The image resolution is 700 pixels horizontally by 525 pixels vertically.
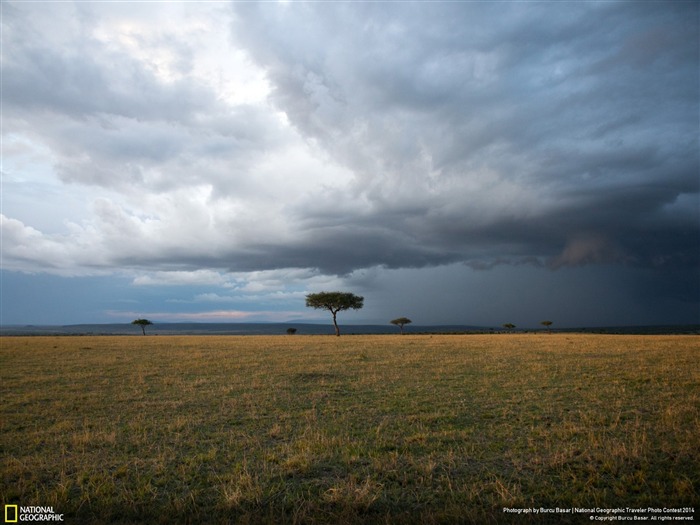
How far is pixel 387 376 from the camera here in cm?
2312

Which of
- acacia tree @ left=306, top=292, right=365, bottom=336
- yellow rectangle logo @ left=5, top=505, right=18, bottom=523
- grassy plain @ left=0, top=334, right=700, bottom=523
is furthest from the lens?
acacia tree @ left=306, top=292, right=365, bottom=336

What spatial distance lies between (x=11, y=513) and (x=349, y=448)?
23.3ft

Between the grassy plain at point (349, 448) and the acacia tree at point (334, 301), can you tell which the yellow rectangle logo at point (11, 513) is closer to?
the grassy plain at point (349, 448)

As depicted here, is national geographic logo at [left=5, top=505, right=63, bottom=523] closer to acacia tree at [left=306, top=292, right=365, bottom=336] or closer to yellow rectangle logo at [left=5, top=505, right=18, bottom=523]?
yellow rectangle logo at [left=5, top=505, right=18, bottom=523]

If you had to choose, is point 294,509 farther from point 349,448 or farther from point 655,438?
point 655,438

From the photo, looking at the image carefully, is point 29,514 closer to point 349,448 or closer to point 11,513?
point 11,513

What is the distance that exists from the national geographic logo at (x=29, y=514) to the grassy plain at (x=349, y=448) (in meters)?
0.17

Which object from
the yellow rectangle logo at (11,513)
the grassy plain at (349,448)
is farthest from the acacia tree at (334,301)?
the yellow rectangle logo at (11,513)

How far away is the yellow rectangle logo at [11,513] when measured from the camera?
24.0 ft

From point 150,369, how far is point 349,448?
72.8 ft

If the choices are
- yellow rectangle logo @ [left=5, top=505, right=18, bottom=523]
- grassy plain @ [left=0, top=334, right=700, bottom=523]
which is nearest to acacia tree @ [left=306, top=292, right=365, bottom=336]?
grassy plain @ [left=0, top=334, right=700, bottom=523]

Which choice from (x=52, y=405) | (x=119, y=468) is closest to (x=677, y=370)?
(x=119, y=468)

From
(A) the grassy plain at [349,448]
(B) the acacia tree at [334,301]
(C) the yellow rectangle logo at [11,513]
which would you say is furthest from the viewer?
(B) the acacia tree at [334,301]

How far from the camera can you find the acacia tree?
9788 cm
